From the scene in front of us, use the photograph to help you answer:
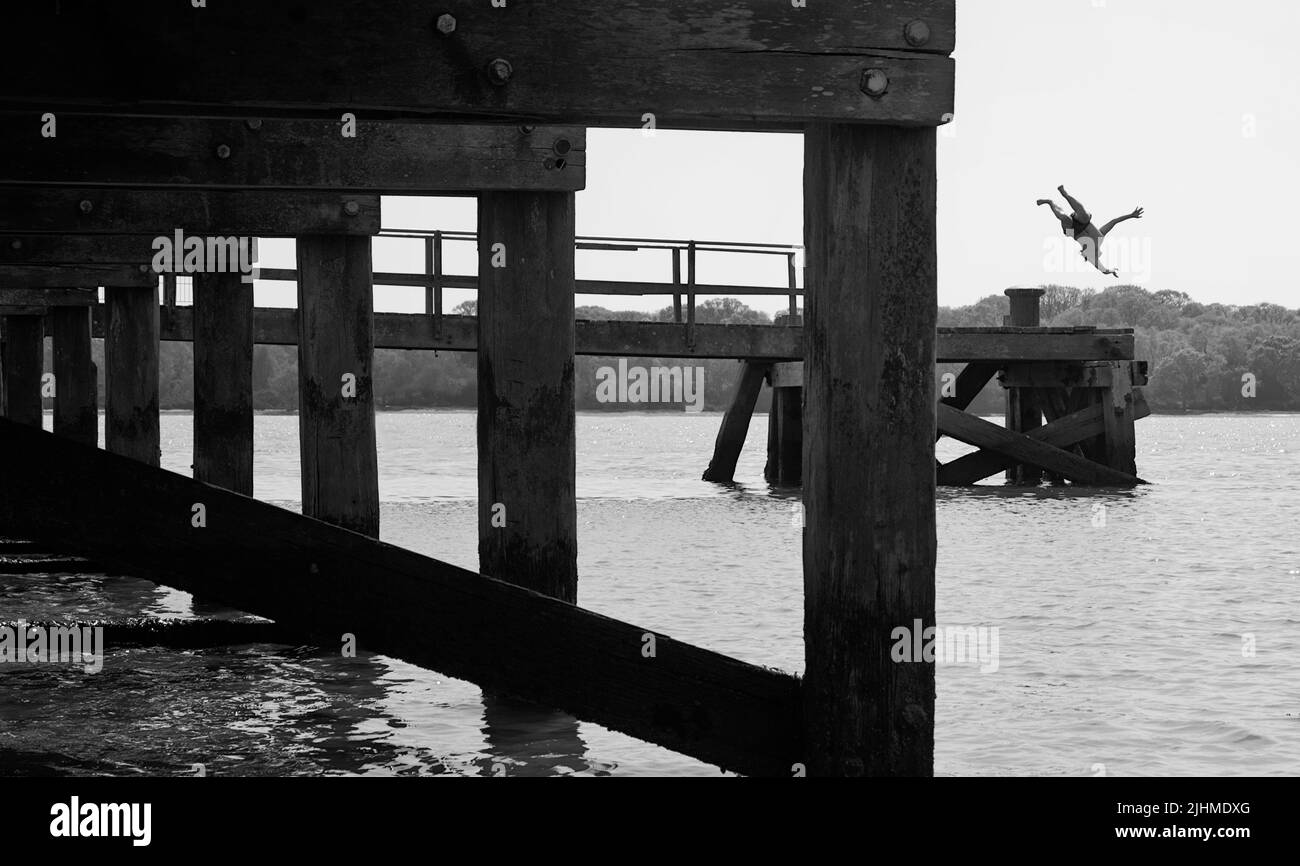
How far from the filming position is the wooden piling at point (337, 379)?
8.60 metres

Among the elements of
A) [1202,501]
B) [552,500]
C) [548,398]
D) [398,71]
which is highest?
[398,71]

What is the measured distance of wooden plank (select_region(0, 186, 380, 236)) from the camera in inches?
329

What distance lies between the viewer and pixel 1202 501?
83.4ft

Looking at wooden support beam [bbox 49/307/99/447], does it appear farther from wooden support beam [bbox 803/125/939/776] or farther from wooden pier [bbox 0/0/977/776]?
wooden support beam [bbox 803/125/939/776]

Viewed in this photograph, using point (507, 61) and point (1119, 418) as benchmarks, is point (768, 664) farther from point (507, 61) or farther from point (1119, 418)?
point (1119, 418)

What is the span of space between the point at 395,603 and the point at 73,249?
24.5 feet

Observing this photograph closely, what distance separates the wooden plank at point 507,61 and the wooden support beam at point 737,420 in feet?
67.2

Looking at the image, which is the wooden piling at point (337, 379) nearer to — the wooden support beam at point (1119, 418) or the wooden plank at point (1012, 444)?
the wooden plank at point (1012, 444)

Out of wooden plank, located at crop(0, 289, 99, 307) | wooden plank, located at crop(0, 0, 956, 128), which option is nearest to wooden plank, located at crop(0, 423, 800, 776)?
wooden plank, located at crop(0, 0, 956, 128)
